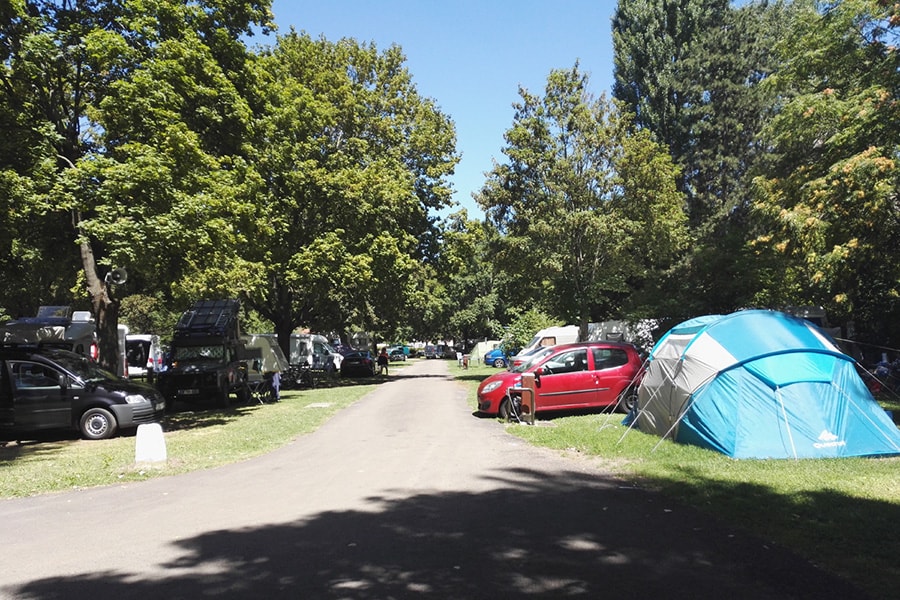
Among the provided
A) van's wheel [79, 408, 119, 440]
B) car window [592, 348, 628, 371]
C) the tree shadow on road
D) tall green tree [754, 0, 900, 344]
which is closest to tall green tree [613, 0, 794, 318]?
tall green tree [754, 0, 900, 344]

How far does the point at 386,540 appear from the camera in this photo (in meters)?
5.48

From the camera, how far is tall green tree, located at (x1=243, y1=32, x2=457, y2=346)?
896 inches

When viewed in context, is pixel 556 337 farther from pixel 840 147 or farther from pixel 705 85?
pixel 840 147

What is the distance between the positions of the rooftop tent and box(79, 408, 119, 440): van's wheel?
11230mm

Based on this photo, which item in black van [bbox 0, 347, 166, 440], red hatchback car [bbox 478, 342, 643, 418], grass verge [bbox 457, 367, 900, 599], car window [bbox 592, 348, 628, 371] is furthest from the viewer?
car window [bbox 592, 348, 628, 371]

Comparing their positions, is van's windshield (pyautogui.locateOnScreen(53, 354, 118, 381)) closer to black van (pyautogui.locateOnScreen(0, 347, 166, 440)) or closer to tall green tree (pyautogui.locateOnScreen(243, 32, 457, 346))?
black van (pyautogui.locateOnScreen(0, 347, 166, 440))

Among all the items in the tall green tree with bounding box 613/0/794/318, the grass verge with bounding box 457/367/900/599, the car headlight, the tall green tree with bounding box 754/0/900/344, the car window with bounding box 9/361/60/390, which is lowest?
the grass verge with bounding box 457/367/900/599

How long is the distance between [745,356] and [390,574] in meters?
6.58

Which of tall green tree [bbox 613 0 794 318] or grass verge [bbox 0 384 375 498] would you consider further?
tall green tree [bbox 613 0 794 318]

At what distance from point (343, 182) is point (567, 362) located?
1480 centimetres

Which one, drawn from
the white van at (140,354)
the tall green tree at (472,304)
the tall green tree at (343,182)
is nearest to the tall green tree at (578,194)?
the tall green tree at (343,182)

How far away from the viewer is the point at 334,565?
4863mm

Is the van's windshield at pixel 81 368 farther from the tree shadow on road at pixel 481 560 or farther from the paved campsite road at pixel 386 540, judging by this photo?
the tree shadow on road at pixel 481 560

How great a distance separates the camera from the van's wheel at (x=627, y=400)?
550 inches
